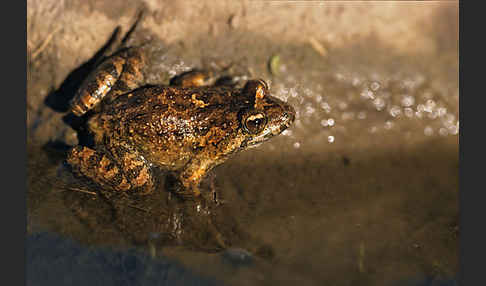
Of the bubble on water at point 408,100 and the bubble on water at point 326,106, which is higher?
the bubble on water at point 408,100

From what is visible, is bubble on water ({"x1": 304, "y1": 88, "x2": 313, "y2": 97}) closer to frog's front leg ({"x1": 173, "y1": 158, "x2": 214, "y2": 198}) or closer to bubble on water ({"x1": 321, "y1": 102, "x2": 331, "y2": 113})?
bubble on water ({"x1": 321, "y1": 102, "x2": 331, "y2": 113})

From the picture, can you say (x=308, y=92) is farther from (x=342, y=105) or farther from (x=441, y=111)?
(x=441, y=111)

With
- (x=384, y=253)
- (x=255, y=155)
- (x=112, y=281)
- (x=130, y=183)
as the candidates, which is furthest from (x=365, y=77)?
(x=112, y=281)

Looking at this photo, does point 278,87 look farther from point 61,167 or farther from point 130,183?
point 61,167

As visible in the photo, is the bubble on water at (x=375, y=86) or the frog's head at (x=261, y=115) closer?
the frog's head at (x=261, y=115)

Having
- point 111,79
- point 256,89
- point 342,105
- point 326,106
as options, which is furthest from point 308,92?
point 111,79

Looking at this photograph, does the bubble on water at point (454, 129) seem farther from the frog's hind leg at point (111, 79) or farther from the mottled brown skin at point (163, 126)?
the frog's hind leg at point (111, 79)

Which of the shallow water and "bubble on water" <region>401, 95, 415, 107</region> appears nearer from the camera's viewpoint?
the shallow water

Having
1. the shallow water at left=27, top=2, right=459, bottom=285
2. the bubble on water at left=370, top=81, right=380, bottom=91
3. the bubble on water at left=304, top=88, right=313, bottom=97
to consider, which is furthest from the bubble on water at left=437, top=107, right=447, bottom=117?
the bubble on water at left=304, top=88, right=313, bottom=97

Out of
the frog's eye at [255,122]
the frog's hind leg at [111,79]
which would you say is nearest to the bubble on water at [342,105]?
the frog's eye at [255,122]
